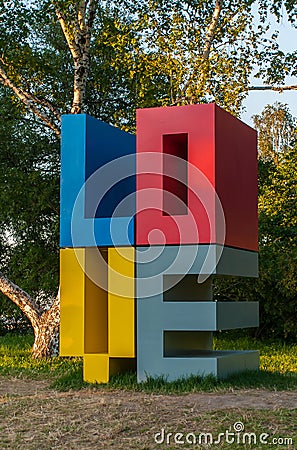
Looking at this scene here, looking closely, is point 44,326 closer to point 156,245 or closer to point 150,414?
point 156,245

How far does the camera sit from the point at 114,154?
955cm

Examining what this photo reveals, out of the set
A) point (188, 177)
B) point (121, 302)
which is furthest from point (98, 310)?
point (188, 177)

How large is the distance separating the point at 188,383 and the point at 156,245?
57.3 inches

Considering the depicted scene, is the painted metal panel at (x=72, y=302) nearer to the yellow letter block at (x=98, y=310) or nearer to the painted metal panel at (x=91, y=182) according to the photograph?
the yellow letter block at (x=98, y=310)

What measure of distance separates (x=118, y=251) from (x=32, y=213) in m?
6.89

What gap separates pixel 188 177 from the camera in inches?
328

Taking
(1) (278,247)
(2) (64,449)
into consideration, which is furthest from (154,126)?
(1) (278,247)

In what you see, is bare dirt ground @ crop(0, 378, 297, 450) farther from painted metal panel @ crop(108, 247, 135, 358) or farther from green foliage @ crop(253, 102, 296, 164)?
green foliage @ crop(253, 102, 296, 164)

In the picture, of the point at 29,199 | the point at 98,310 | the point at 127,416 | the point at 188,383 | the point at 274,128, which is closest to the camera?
the point at 127,416

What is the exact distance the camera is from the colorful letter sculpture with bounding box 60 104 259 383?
812 cm

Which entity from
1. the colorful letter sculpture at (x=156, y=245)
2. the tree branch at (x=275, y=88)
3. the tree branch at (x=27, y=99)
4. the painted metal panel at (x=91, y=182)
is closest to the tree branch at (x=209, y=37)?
the tree branch at (x=275, y=88)

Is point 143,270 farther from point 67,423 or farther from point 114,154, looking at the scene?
point 67,423

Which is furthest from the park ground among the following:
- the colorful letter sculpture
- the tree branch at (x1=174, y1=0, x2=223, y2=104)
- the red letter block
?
the tree branch at (x1=174, y1=0, x2=223, y2=104)

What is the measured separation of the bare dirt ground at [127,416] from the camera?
571 cm
